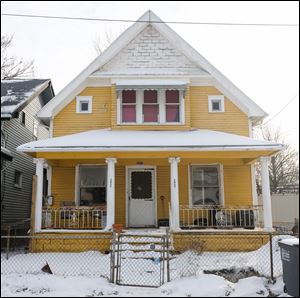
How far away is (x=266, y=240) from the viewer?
12.1 m

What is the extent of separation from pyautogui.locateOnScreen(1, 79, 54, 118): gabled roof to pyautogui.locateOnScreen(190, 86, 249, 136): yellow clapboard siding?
20.6ft

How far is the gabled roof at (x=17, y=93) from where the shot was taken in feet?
45.9

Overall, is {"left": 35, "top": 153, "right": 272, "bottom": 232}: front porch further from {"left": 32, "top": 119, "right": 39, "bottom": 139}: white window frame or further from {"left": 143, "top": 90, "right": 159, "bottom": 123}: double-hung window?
{"left": 32, "top": 119, "right": 39, "bottom": 139}: white window frame

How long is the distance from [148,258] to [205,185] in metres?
5.32

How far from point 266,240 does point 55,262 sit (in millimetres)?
6271

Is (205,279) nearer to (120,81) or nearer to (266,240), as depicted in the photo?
(266,240)

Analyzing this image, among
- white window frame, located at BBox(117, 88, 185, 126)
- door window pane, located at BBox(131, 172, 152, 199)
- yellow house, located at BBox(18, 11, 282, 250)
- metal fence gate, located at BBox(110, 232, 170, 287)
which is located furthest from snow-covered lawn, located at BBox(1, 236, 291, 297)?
white window frame, located at BBox(117, 88, 185, 126)

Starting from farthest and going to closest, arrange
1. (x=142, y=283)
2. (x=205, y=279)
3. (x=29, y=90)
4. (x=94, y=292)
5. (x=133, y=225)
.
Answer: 1. (x=29, y=90)
2. (x=133, y=225)
3. (x=142, y=283)
4. (x=205, y=279)
5. (x=94, y=292)

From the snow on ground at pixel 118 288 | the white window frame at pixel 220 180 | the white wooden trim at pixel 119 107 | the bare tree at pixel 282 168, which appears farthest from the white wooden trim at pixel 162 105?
the bare tree at pixel 282 168

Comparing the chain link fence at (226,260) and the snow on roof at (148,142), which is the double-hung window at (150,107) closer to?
the snow on roof at (148,142)

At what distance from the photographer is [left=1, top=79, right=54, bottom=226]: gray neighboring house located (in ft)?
48.2

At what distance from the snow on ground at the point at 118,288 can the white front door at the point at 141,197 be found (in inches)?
263

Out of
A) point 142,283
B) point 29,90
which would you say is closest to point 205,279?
point 142,283

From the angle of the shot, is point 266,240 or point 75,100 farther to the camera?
point 75,100
